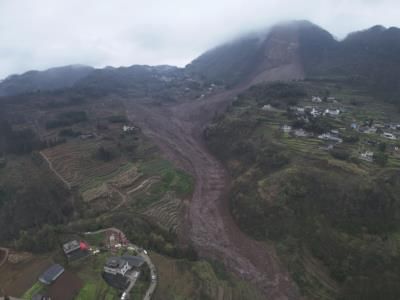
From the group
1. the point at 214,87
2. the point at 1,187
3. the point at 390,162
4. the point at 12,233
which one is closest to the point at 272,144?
the point at 390,162

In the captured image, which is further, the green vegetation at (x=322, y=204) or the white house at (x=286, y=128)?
the white house at (x=286, y=128)

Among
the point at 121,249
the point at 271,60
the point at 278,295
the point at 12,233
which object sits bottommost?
the point at 278,295

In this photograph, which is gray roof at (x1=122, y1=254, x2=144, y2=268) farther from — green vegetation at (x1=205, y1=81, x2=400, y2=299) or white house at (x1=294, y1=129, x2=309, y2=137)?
white house at (x1=294, y1=129, x2=309, y2=137)

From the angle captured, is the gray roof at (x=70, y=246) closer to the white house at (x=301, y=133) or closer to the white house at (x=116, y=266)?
the white house at (x=116, y=266)

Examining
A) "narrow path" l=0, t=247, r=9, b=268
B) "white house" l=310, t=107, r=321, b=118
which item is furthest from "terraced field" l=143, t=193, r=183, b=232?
"white house" l=310, t=107, r=321, b=118

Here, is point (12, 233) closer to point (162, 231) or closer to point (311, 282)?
point (162, 231)

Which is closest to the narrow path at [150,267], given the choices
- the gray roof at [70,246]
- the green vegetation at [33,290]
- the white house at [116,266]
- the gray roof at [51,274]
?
the white house at [116,266]
